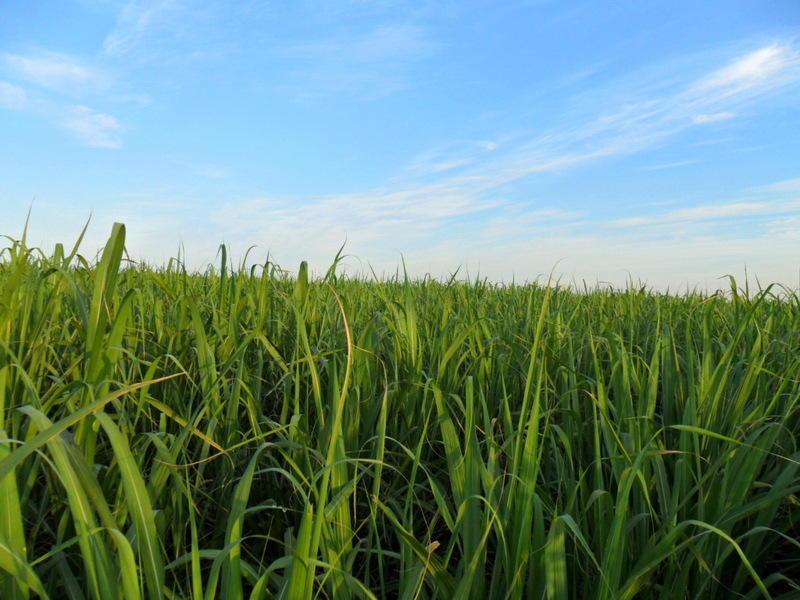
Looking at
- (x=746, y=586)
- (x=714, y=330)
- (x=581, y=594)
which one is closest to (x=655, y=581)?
(x=581, y=594)

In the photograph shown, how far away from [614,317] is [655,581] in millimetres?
1858


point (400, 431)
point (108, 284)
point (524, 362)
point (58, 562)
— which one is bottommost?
point (58, 562)

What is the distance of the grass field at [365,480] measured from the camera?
2.81 ft

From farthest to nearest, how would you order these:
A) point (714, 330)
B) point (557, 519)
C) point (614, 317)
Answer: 1. point (614, 317)
2. point (714, 330)
3. point (557, 519)

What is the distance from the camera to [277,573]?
1125mm

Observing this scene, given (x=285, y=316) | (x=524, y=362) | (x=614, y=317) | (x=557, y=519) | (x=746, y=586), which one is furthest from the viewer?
(x=614, y=317)

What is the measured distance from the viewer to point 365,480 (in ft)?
4.39

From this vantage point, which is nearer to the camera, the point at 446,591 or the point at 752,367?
the point at 446,591

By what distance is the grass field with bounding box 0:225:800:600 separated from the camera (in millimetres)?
855

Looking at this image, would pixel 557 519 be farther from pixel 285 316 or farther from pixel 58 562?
pixel 285 316

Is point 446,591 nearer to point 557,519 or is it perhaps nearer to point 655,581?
point 557,519

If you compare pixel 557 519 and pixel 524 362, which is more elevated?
pixel 524 362

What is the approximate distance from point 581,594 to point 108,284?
1192 millimetres

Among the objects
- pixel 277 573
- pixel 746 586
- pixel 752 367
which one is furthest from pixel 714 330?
pixel 277 573
